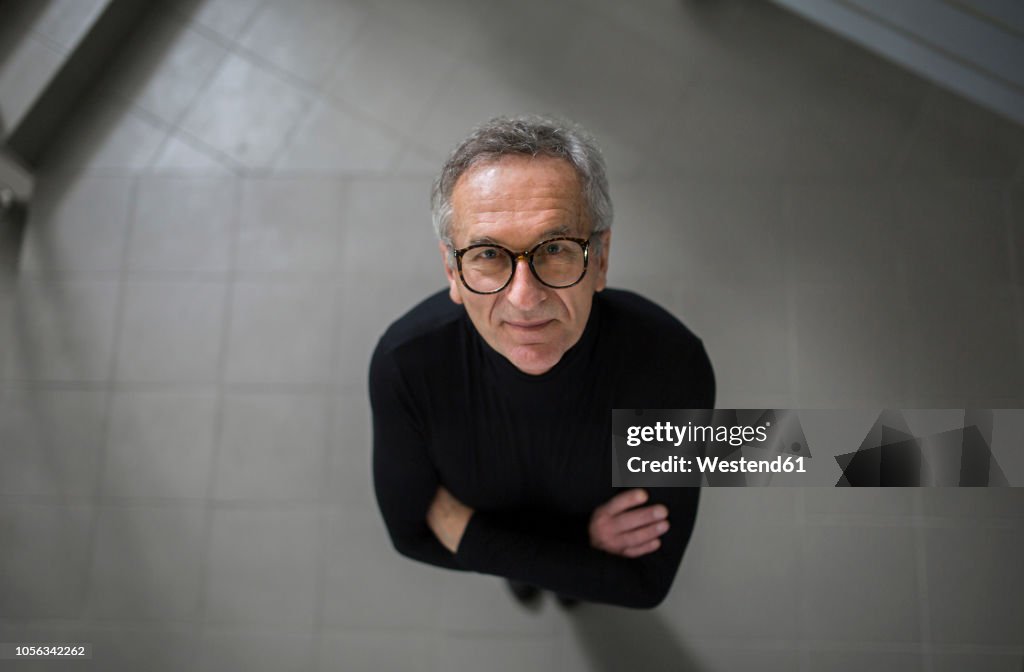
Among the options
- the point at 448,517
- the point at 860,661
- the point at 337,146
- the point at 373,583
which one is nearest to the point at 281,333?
the point at 337,146

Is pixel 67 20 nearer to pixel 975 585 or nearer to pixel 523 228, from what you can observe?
pixel 523 228

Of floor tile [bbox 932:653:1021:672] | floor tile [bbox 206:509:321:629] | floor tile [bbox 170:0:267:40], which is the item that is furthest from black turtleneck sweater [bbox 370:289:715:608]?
floor tile [bbox 170:0:267:40]

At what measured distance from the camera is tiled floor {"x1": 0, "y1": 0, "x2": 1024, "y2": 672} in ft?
7.08

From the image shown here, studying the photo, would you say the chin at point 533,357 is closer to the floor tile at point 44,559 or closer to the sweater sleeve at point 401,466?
the sweater sleeve at point 401,466

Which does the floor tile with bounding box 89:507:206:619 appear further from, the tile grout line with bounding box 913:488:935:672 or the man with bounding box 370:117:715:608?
the tile grout line with bounding box 913:488:935:672

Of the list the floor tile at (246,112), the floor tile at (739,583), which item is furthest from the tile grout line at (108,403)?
the floor tile at (739,583)

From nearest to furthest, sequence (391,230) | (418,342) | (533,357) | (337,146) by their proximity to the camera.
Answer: (533,357), (418,342), (391,230), (337,146)

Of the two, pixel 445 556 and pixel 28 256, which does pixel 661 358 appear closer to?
pixel 445 556

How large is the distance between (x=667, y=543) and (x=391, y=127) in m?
1.95

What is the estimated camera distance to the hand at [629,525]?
1401 mm

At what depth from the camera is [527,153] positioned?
3.72ft

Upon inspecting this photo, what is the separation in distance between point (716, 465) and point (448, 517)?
2.45 ft

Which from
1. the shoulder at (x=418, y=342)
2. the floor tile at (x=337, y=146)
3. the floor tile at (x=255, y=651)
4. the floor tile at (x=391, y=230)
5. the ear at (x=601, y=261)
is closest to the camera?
the ear at (x=601, y=261)

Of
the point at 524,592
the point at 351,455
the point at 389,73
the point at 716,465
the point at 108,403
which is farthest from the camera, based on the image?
the point at 389,73
